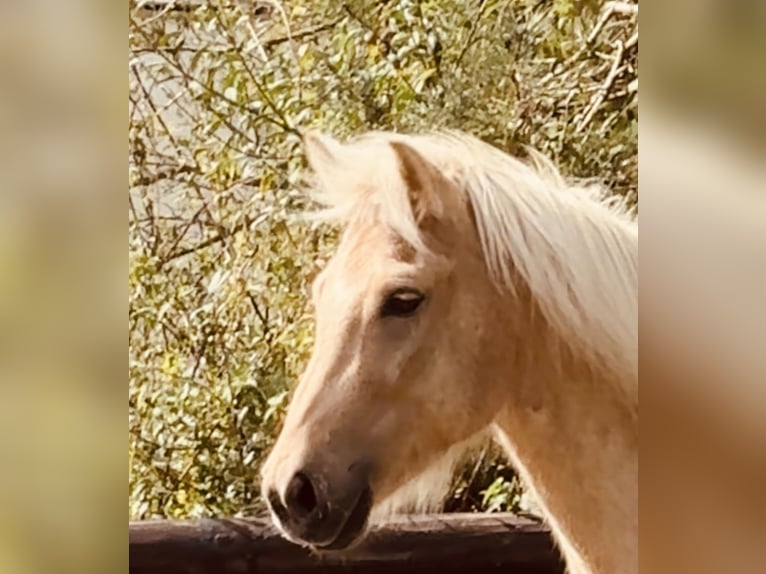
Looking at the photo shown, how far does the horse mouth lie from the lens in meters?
1.17

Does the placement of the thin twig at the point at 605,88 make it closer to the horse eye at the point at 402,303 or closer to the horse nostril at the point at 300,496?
the horse eye at the point at 402,303

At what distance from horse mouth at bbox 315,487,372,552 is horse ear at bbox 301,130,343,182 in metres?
0.40

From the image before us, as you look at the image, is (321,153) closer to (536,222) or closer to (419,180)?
(419,180)

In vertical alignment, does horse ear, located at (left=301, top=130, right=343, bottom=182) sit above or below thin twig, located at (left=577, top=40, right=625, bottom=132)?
below

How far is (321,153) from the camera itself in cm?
118

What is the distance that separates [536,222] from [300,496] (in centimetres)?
45

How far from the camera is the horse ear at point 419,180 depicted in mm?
1184

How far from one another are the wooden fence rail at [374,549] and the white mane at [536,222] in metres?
0.26

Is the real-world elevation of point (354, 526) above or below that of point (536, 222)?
below
